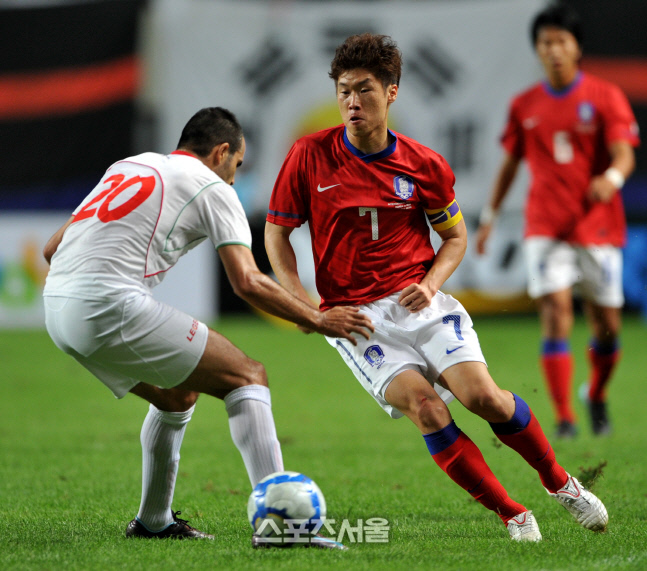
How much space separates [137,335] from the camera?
356 cm

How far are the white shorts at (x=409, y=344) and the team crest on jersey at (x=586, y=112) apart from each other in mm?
3446

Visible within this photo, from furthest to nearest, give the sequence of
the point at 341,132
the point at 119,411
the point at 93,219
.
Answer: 1. the point at 119,411
2. the point at 341,132
3. the point at 93,219

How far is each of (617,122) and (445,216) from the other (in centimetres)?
323

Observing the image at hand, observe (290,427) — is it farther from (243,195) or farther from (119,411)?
(243,195)

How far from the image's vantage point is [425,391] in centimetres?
388

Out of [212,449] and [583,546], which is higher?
[583,546]

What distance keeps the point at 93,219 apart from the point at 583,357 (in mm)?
8796

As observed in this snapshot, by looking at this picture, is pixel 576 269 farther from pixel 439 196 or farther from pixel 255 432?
pixel 255 432

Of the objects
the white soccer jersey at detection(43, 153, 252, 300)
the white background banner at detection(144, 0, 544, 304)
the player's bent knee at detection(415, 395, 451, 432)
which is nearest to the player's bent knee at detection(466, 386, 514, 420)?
the player's bent knee at detection(415, 395, 451, 432)

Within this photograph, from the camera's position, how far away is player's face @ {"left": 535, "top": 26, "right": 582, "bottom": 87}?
6.73 m

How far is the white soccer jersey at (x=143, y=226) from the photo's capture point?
3.61 m

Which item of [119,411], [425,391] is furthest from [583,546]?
[119,411]

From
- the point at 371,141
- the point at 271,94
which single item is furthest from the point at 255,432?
the point at 271,94

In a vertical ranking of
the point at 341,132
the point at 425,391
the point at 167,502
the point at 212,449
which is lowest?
the point at 212,449
